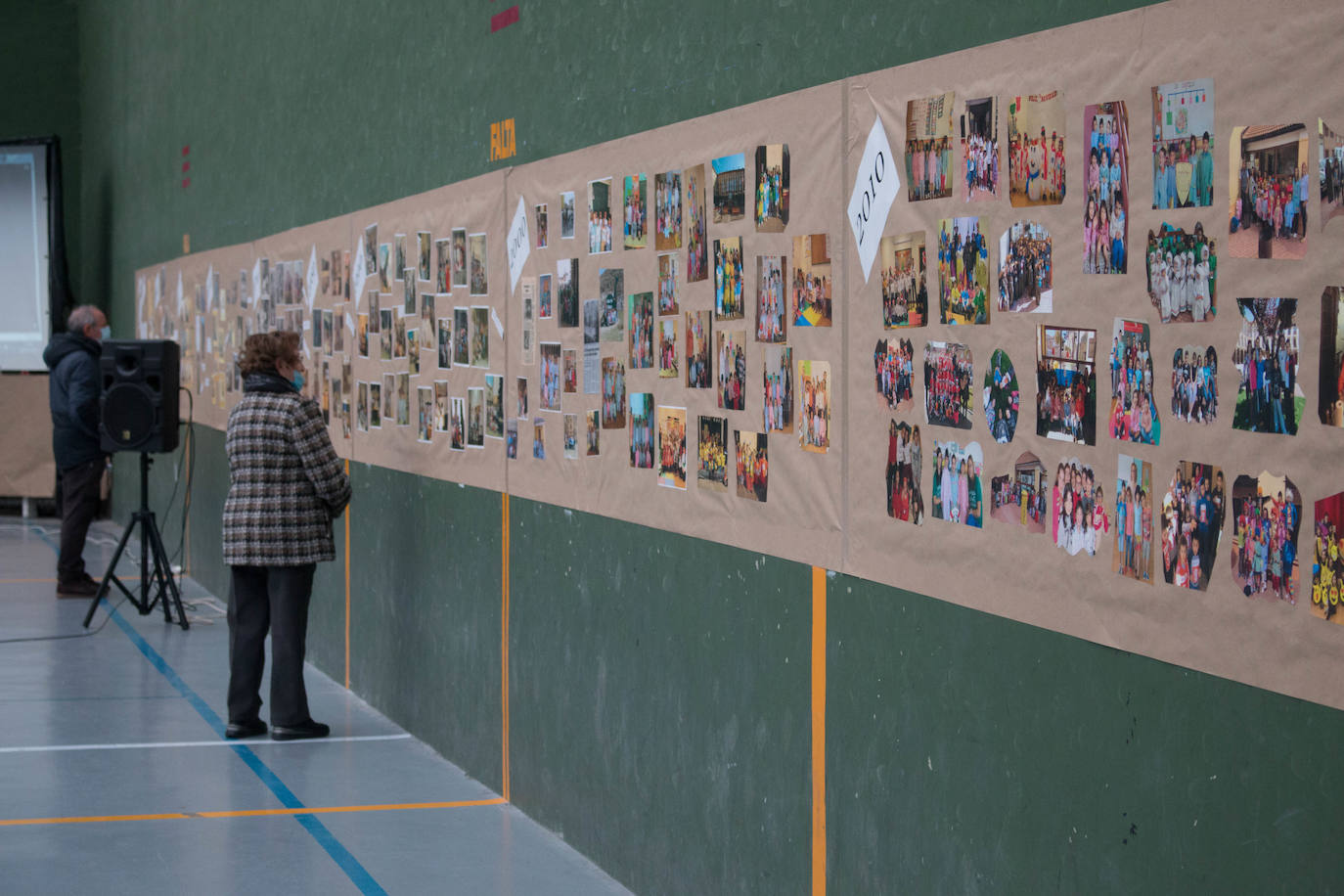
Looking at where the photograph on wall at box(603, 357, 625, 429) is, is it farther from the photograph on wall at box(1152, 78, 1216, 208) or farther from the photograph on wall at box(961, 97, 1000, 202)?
the photograph on wall at box(1152, 78, 1216, 208)

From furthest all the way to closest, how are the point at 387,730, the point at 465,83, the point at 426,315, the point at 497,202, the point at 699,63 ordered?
the point at 387,730
the point at 426,315
the point at 465,83
the point at 497,202
the point at 699,63

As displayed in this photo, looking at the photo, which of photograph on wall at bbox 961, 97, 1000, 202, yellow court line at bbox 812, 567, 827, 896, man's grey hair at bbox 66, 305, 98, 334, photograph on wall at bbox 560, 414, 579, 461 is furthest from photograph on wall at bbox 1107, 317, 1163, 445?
man's grey hair at bbox 66, 305, 98, 334

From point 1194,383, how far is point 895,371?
0.87 meters

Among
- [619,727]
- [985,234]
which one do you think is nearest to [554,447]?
[619,727]

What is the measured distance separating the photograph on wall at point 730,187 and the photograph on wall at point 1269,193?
1.68 m

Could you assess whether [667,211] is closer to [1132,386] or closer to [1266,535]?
[1132,386]

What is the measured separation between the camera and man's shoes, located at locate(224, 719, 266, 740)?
696 centimetres

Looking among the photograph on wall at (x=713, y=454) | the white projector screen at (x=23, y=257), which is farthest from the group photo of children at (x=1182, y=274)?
the white projector screen at (x=23, y=257)

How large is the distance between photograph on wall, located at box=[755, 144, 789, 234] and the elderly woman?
3.18 meters

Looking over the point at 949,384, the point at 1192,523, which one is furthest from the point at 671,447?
the point at 1192,523

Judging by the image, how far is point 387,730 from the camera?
7.08 m

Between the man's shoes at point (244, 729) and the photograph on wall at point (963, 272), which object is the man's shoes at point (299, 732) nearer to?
the man's shoes at point (244, 729)

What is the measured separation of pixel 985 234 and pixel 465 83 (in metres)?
3.50

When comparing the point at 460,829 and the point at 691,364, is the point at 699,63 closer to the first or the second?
the point at 691,364
